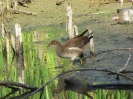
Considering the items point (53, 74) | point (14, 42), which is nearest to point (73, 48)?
point (53, 74)

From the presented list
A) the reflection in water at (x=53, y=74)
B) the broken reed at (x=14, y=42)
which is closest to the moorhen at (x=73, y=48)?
the reflection in water at (x=53, y=74)

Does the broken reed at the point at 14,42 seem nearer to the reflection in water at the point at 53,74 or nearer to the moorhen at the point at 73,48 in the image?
the reflection in water at the point at 53,74

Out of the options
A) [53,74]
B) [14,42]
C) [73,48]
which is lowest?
[53,74]

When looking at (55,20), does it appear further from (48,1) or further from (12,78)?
(12,78)

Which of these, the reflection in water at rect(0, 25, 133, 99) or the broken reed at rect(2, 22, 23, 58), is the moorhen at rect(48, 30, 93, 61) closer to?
the reflection in water at rect(0, 25, 133, 99)

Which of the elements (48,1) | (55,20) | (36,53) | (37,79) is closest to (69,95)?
(37,79)

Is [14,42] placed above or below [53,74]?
above

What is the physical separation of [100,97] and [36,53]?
507 cm

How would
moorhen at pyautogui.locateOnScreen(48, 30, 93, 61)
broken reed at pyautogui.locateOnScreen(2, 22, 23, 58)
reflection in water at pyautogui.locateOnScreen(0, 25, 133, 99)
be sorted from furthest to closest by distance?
broken reed at pyautogui.locateOnScreen(2, 22, 23, 58)
moorhen at pyautogui.locateOnScreen(48, 30, 93, 61)
reflection in water at pyautogui.locateOnScreen(0, 25, 133, 99)

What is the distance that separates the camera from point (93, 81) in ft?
32.8

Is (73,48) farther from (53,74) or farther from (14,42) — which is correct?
(14,42)

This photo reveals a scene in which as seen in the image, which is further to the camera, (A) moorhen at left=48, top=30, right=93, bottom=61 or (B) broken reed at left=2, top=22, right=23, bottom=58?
(B) broken reed at left=2, top=22, right=23, bottom=58

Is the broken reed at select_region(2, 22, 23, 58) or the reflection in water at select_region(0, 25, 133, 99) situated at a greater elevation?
the broken reed at select_region(2, 22, 23, 58)

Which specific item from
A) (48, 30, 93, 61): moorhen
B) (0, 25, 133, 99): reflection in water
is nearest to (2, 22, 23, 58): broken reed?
(0, 25, 133, 99): reflection in water
